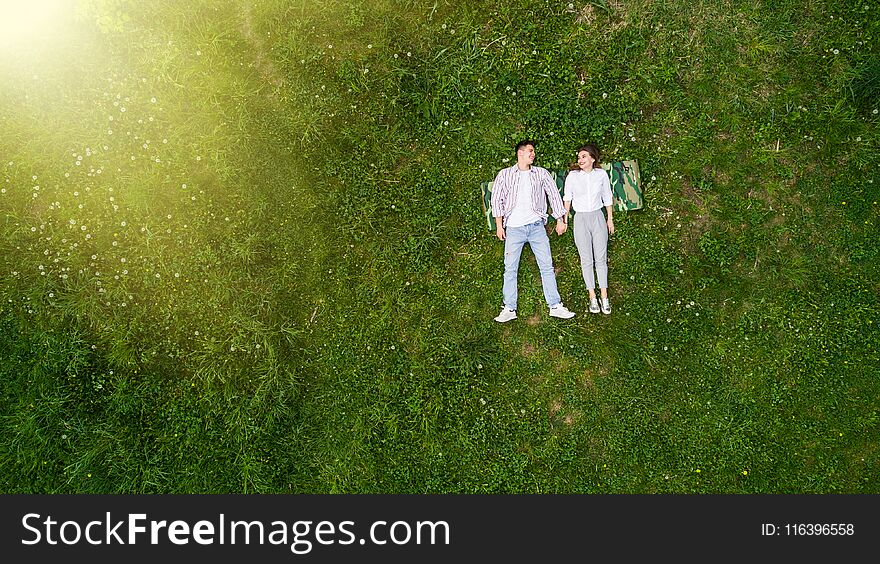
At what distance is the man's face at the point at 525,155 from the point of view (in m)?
5.21

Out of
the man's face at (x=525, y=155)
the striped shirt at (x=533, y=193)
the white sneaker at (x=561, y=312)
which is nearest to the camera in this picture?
the man's face at (x=525, y=155)

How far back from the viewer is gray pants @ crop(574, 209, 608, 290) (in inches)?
209

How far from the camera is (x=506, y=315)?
551 centimetres

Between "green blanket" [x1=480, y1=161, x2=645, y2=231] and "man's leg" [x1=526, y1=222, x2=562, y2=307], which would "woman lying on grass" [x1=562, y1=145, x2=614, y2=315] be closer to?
"green blanket" [x1=480, y1=161, x2=645, y2=231]

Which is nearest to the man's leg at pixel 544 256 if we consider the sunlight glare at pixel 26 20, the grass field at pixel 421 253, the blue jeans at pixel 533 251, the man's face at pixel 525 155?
the blue jeans at pixel 533 251

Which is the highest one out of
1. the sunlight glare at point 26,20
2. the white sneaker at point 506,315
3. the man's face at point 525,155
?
the sunlight glare at point 26,20

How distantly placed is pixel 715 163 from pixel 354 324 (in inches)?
177

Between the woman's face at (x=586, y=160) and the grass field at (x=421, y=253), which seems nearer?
the woman's face at (x=586, y=160)

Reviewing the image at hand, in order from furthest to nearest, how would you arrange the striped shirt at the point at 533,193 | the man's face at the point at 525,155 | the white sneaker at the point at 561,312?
the white sneaker at the point at 561,312 < the striped shirt at the point at 533,193 < the man's face at the point at 525,155

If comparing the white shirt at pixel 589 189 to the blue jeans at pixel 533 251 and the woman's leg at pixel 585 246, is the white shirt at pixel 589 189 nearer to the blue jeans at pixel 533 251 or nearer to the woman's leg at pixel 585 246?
the woman's leg at pixel 585 246

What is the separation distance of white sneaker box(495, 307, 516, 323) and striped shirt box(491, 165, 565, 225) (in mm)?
1054

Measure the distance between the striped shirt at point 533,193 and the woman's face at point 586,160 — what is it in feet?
1.21

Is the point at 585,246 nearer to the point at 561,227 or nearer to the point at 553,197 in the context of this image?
the point at 561,227

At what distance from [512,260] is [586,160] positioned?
133cm
